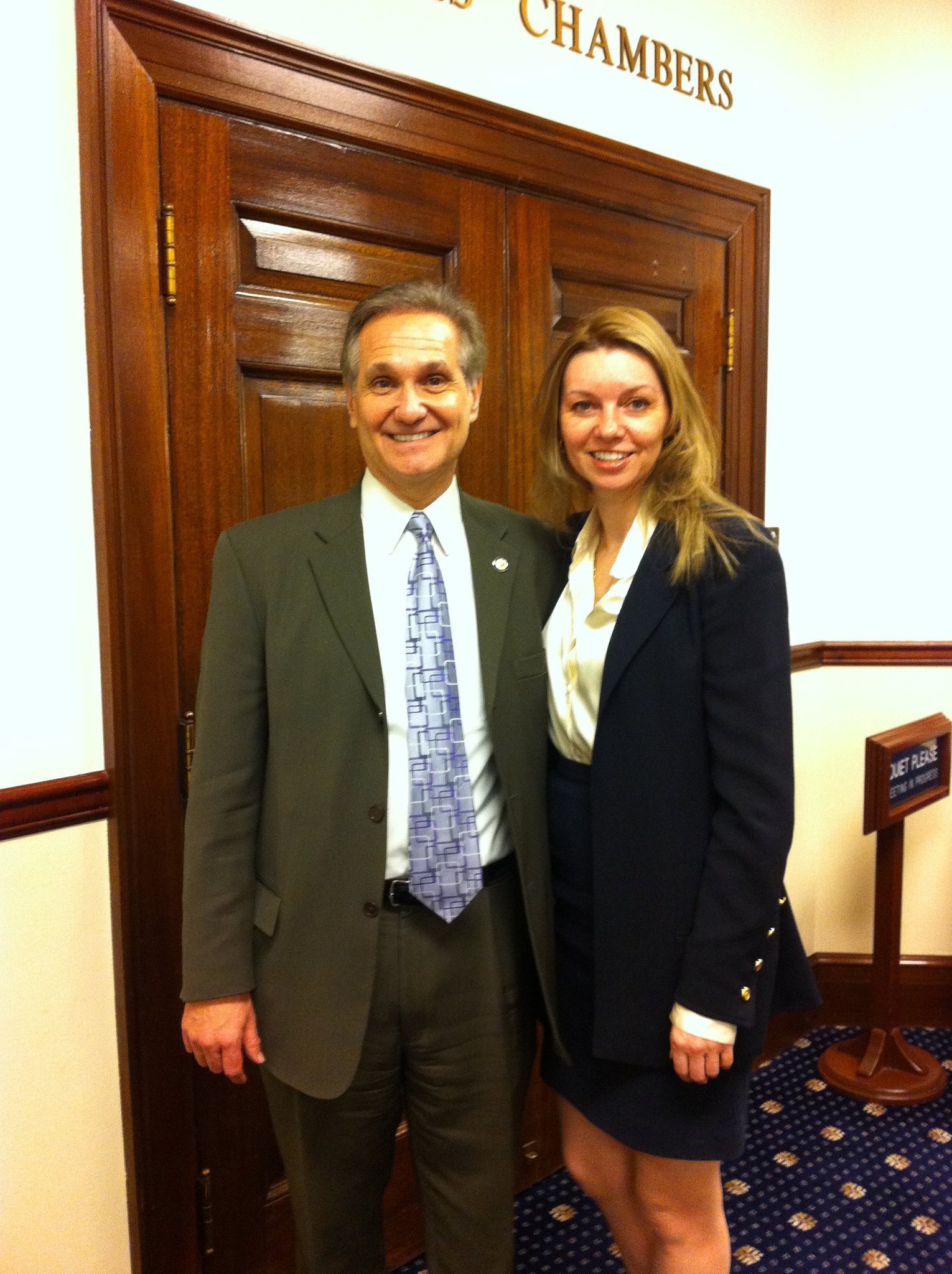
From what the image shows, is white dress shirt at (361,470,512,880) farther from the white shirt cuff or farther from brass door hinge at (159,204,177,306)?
brass door hinge at (159,204,177,306)

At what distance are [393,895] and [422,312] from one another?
0.88 metres

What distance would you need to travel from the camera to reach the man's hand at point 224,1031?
4.85ft

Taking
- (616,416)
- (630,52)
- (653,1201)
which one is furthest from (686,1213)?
(630,52)

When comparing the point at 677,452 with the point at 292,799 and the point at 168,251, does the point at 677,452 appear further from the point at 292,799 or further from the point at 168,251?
the point at 168,251

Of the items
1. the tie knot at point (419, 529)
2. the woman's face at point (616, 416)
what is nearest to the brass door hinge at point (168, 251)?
the tie knot at point (419, 529)

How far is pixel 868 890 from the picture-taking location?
318 centimetres

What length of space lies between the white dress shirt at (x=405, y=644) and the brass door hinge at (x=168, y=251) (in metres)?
0.48

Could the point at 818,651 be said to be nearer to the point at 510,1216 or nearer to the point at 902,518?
the point at 902,518

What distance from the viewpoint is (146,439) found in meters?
1.67

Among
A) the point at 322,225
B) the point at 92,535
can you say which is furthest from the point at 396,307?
the point at 92,535

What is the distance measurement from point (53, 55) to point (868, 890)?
3010 mm

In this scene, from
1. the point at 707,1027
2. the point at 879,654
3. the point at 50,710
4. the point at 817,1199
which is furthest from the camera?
the point at 879,654

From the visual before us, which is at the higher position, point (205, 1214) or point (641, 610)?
point (641, 610)

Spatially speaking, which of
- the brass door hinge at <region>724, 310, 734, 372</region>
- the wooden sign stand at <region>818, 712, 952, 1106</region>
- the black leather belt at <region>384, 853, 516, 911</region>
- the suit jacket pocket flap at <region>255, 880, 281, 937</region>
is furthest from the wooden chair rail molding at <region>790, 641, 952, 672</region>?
the suit jacket pocket flap at <region>255, 880, 281, 937</region>
